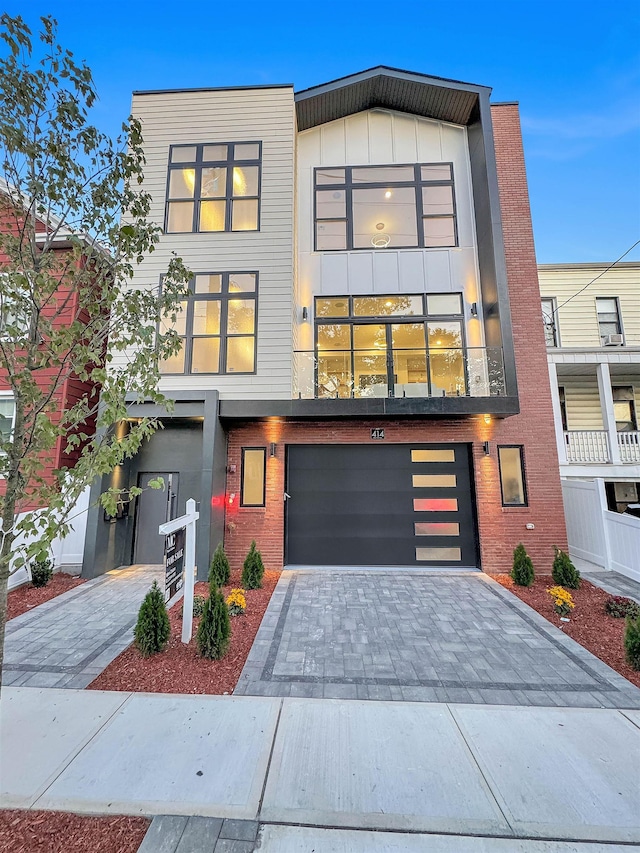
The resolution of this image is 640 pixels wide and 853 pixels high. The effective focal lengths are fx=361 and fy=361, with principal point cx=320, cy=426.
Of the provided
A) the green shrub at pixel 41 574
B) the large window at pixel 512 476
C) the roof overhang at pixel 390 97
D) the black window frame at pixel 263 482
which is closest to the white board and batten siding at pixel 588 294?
the roof overhang at pixel 390 97

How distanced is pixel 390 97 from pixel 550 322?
8.24m

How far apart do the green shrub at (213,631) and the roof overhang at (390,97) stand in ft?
35.8

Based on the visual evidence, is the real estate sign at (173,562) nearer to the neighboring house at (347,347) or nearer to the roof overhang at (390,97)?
the neighboring house at (347,347)

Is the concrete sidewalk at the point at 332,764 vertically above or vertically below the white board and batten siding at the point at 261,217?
below

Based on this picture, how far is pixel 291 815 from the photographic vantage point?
2193 mm

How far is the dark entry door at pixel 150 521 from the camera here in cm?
804

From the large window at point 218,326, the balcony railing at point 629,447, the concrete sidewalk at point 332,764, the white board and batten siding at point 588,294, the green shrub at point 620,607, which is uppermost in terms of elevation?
the white board and batten siding at point 588,294

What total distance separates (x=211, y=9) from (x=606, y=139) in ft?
58.3

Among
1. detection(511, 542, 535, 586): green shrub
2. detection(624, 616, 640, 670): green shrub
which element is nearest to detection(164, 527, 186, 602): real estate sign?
detection(624, 616, 640, 670): green shrub

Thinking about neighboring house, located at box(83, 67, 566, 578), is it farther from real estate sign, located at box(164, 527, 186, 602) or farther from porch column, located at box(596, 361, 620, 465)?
porch column, located at box(596, 361, 620, 465)

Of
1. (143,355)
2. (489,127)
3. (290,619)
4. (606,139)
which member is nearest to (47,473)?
(290,619)

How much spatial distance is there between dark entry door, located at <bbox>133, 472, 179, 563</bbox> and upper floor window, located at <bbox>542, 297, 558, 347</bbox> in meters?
12.3

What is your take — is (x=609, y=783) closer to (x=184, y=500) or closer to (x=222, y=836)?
(x=222, y=836)

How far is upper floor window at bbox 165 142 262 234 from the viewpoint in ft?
27.3
